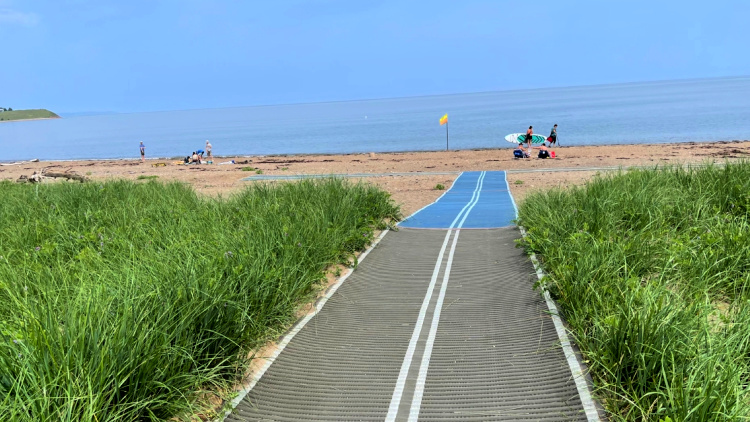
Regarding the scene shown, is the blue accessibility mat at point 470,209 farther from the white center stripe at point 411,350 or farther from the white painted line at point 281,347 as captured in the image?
the white painted line at point 281,347

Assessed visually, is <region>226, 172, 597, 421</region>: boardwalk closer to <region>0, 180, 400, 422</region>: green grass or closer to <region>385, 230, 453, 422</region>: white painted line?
<region>385, 230, 453, 422</region>: white painted line

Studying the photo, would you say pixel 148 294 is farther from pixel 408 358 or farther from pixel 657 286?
pixel 657 286

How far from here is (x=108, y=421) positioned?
9.81 ft

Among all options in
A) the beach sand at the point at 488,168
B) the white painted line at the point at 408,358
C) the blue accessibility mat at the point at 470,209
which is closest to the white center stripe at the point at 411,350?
the white painted line at the point at 408,358

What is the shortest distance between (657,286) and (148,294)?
3686 millimetres

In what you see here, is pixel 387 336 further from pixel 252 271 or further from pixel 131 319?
pixel 131 319

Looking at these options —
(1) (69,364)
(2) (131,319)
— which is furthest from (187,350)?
(1) (69,364)

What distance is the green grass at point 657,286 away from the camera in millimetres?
3279

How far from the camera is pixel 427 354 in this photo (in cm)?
456

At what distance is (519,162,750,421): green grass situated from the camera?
10.8 feet

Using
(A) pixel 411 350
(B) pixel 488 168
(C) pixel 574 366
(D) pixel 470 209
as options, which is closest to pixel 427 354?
(A) pixel 411 350

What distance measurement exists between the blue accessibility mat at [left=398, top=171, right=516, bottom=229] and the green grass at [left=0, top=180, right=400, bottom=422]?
1796mm

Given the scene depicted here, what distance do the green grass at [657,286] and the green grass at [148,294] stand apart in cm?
254

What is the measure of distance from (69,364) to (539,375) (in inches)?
119
